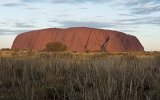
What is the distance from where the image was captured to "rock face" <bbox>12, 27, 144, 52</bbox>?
155500 mm

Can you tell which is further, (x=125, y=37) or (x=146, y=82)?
(x=125, y=37)

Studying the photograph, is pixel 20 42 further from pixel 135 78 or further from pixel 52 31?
pixel 135 78

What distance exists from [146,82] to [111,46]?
147855 mm

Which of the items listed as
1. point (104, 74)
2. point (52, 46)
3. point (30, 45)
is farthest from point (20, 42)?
point (104, 74)

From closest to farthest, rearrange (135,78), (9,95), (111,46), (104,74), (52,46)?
(9,95)
(135,78)
(104,74)
(52,46)
(111,46)

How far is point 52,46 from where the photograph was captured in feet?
208

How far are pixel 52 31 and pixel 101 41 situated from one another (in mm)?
22326

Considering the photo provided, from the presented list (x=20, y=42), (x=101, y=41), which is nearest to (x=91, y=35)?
(x=101, y=41)

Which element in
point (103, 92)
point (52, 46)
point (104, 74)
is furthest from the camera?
point (52, 46)

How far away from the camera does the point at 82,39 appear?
522 feet

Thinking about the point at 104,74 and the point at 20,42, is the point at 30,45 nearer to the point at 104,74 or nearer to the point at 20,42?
the point at 20,42

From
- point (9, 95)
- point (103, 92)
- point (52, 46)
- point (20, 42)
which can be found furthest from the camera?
point (20, 42)

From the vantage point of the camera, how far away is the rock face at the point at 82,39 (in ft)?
510

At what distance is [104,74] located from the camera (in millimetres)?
7375
